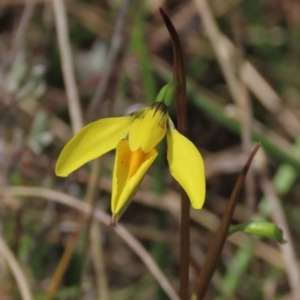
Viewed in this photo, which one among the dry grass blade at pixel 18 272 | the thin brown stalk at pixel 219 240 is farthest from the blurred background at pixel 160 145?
the thin brown stalk at pixel 219 240

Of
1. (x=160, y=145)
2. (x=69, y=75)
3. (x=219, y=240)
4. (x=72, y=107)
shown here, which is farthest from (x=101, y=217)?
(x=219, y=240)

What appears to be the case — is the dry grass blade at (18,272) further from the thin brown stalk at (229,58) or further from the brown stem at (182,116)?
the thin brown stalk at (229,58)

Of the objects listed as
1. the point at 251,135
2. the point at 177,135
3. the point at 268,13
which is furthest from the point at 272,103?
the point at 177,135

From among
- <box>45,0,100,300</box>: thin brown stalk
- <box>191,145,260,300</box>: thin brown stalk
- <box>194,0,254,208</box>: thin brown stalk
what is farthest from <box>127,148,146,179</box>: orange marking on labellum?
<box>194,0,254,208</box>: thin brown stalk

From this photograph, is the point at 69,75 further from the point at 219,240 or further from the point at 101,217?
the point at 219,240

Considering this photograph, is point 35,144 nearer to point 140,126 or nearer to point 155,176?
point 155,176
